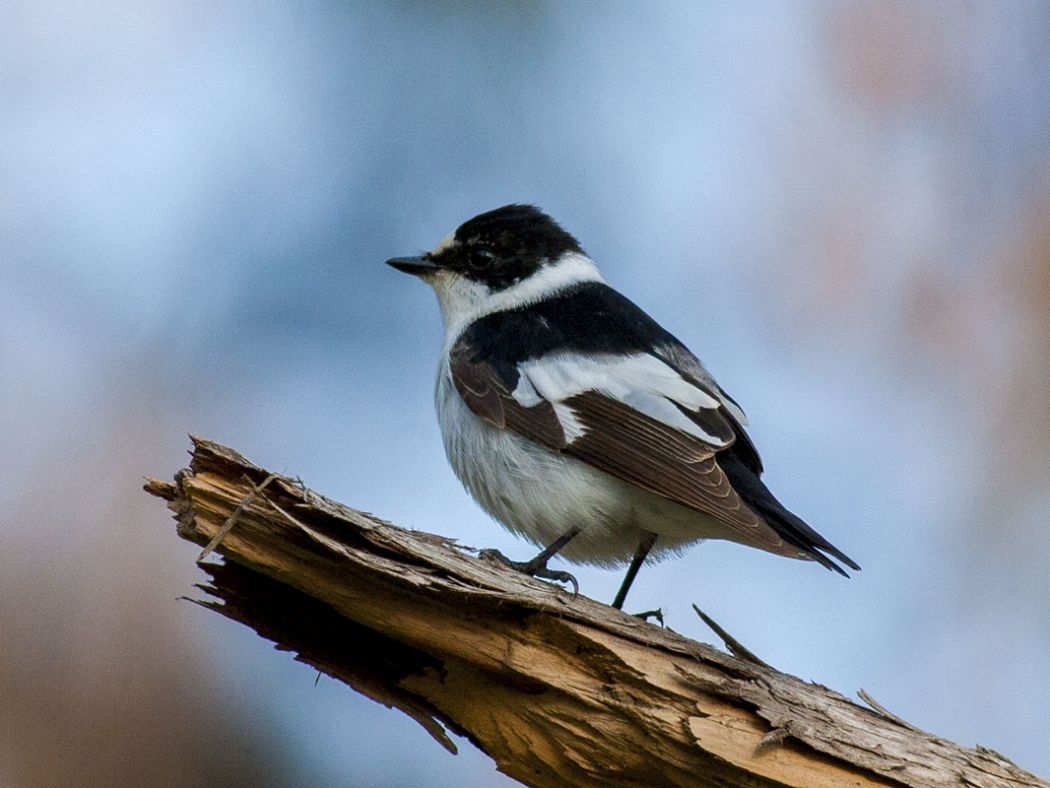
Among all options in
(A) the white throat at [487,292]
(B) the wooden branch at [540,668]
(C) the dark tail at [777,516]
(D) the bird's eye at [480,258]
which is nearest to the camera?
(B) the wooden branch at [540,668]

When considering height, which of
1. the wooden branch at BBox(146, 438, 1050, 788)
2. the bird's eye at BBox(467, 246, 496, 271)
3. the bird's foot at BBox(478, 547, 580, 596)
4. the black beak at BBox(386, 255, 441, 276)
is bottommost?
the wooden branch at BBox(146, 438, 1050, 788)

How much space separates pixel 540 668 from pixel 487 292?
6.68ft

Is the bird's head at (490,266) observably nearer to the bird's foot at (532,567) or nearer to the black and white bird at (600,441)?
the black and white bird at (600,441)

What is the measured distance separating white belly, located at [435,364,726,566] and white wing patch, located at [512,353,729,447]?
0.13 meters

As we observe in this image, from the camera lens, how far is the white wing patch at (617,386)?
138 inches

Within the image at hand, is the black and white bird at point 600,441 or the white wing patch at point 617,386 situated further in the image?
the white wing patch at point 617,386

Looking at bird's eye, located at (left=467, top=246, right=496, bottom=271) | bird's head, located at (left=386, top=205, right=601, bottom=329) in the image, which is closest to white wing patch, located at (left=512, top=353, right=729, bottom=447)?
bird's head, located at (left=386, top=205, right=601, bottom=329)

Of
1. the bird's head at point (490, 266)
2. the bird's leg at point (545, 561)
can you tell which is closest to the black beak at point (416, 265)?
the bird's head at point (490, 266)

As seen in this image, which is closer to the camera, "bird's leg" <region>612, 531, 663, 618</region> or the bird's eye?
"bird's leg" <region>612, 531, 663, 618</region>

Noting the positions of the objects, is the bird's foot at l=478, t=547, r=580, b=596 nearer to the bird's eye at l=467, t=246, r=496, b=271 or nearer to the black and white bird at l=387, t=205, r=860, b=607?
the black and white bird at l=387, t=205, r=860, b=607

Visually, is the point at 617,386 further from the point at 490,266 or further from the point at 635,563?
the point at 490,266

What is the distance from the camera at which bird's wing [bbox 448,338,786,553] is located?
10.7 feet

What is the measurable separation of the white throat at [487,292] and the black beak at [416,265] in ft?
0.10

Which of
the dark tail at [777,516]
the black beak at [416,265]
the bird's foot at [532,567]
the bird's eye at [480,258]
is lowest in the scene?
the bird's foot at [532,567]
